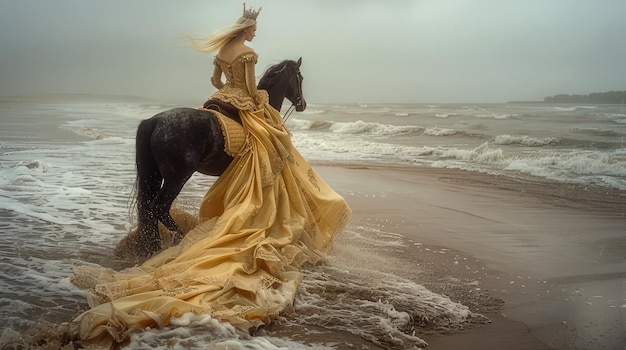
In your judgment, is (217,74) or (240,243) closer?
(240,243)

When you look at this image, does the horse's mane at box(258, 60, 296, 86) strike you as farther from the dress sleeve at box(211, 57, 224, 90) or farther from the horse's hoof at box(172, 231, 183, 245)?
the horse's hoof at box(172, 231, 183, 245)

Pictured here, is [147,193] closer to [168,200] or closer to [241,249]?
[168,200]

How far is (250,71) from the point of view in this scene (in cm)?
294

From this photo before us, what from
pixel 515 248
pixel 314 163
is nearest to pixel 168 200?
pixel 515 248

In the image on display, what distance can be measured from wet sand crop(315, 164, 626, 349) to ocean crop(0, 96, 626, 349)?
18 cm

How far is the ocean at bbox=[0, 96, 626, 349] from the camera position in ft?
7.23

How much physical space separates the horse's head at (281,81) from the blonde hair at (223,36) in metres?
0.38

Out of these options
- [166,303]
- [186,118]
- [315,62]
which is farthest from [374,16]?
[166,303]

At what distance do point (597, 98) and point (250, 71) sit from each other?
3321 mm

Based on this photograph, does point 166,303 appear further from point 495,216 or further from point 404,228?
point 495,216

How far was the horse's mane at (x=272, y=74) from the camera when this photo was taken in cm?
329

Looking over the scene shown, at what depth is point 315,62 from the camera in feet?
19.0

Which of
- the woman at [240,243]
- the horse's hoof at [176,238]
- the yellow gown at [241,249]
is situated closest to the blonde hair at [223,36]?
the woman at [240,243]

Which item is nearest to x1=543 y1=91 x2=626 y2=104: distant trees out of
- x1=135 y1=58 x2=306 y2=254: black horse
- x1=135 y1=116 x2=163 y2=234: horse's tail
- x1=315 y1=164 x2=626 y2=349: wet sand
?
x1=315 y1=164 x2=626 y2=349: wet sand
